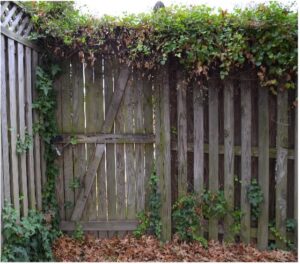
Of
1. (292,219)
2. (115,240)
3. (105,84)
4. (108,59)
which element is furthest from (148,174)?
(292,219)

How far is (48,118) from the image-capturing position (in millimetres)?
3641

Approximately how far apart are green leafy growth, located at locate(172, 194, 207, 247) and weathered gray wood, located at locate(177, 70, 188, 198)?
11cm

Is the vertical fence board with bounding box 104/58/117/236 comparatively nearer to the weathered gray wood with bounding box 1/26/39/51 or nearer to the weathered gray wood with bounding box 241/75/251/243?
the weathered gray wood with bounding box 1/26/39/51

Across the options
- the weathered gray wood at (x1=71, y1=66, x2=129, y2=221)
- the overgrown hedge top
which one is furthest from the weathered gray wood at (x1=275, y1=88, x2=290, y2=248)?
the weathered gray wood at (x1=71, y1=66, x2=129, y2=221)

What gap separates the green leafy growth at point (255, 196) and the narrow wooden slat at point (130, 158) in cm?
142

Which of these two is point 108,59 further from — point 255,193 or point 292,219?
point 292,219

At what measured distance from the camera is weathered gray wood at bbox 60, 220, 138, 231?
3848 millimetres

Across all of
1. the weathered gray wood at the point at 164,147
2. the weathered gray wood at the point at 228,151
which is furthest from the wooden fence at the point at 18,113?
the weathered gray wood at the point at 228,151

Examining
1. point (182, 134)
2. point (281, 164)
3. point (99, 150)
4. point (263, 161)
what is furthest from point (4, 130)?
point (281, 164)

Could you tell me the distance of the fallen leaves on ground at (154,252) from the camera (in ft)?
11.4

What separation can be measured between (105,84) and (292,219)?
9.14 feet

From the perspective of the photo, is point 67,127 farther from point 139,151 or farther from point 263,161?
point 263,161

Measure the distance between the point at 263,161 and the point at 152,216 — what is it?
1.51 metres

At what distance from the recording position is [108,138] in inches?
148
